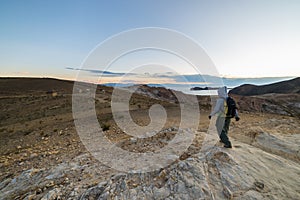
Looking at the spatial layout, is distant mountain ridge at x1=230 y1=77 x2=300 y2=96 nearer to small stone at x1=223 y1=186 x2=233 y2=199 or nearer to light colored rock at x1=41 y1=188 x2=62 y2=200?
small stone at x1=223 y1=186 x2=233 y2=199

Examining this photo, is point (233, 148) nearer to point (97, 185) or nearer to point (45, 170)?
point (97, 185)

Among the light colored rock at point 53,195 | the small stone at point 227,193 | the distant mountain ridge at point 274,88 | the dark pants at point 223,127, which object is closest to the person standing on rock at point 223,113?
the dark pants at point 223,127

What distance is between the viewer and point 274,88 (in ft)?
291

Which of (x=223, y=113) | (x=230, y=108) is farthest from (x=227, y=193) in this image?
(x=230, y=108)

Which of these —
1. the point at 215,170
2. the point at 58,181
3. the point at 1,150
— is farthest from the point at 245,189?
the point at 1,150

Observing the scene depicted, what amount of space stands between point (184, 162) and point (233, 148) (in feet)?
6.13

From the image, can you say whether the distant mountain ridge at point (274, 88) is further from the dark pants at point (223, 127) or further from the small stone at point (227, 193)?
the small stone at point (227, 193)

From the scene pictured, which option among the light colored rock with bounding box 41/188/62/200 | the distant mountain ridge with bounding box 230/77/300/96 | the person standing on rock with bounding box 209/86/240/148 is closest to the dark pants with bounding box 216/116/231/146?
the person standing on rock with bounding box 209/86/240/148

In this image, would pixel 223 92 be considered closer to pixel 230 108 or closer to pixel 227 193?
pixel 230 108

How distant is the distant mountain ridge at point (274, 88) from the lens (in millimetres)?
79450

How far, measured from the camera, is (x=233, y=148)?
5.38 meters

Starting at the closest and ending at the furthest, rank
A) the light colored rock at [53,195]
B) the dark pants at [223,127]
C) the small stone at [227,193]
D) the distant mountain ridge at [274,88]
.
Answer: the small stone at [227,193]
the light colored rock at [53,195]
the dark pants at [223,127]
the distant mountain ridge at [274,88]

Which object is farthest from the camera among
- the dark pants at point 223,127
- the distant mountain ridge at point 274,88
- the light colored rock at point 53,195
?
the distant mountain ridge at point 274,88

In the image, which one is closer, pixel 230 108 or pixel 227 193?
pixel 227 193
